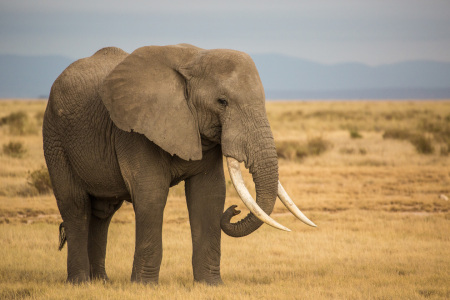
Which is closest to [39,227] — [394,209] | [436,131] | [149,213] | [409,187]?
[149,213]

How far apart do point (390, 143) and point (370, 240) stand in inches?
666

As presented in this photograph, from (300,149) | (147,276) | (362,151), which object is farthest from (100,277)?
(362,151)

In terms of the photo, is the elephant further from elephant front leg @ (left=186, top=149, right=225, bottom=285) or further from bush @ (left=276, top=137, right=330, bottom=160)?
bush @ (left=276, top=137, right=330, bottom=160)

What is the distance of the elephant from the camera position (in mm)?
6453

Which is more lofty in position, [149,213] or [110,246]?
[149,213]

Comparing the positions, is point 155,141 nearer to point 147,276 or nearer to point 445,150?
point 147,276

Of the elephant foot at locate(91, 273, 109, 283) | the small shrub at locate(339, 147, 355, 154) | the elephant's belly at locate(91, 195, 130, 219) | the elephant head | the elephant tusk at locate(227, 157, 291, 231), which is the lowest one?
the elephant foot at locate(91, 273, 109, 283)

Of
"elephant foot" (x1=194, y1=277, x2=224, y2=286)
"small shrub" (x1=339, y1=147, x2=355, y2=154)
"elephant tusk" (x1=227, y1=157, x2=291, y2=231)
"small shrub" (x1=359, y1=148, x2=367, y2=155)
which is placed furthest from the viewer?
"small shrub" (x1=339, y1=147, x2=355, y2=154)

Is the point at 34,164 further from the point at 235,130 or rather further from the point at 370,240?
the point at 235,130

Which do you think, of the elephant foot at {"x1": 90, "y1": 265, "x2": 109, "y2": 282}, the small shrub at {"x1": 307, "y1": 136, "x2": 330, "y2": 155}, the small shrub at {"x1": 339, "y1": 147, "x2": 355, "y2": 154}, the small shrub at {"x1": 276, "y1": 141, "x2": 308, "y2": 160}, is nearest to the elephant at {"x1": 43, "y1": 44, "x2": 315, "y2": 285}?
the elephant foot at {"x1": 90, "y1": 265, "x2": 109, "y2": 282}

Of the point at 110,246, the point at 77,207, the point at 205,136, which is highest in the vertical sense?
the point at 205,136

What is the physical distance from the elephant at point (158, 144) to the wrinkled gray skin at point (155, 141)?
0.04 ft

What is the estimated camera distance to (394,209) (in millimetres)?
13367

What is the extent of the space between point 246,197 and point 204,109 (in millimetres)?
1020
